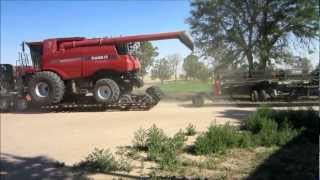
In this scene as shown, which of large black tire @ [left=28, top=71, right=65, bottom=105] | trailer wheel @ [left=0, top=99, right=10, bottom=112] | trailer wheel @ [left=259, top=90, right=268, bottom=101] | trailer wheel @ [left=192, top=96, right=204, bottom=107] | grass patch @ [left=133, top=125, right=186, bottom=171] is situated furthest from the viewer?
trailer wheel @ [left=259, top=90, right=268, bottom=101]

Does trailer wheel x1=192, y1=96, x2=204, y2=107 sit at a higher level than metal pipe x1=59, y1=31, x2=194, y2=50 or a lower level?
lower

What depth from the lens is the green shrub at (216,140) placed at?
8.83 m

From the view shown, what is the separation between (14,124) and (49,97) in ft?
8.71

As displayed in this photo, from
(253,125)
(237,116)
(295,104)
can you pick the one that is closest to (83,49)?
(237,116)

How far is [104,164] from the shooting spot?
7789mm

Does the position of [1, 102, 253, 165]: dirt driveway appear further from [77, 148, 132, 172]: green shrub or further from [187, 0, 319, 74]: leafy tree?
[187, 0, 319, 74]: leafy tree

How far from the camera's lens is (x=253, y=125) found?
10.7 m

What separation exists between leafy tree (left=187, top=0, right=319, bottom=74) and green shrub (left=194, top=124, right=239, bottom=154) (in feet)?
35.8

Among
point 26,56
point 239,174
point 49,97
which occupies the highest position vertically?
point 26,56

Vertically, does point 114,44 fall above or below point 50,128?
above

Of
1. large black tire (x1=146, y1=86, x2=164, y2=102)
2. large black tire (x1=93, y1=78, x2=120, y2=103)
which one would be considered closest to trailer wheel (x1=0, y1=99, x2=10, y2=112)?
large black tire (x1=93, y1=78, x2=120, y2=103)

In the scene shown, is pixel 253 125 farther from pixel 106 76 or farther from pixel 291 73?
pixel 291 73

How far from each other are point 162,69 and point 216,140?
2560mm

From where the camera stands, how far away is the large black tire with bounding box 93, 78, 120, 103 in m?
15.5
